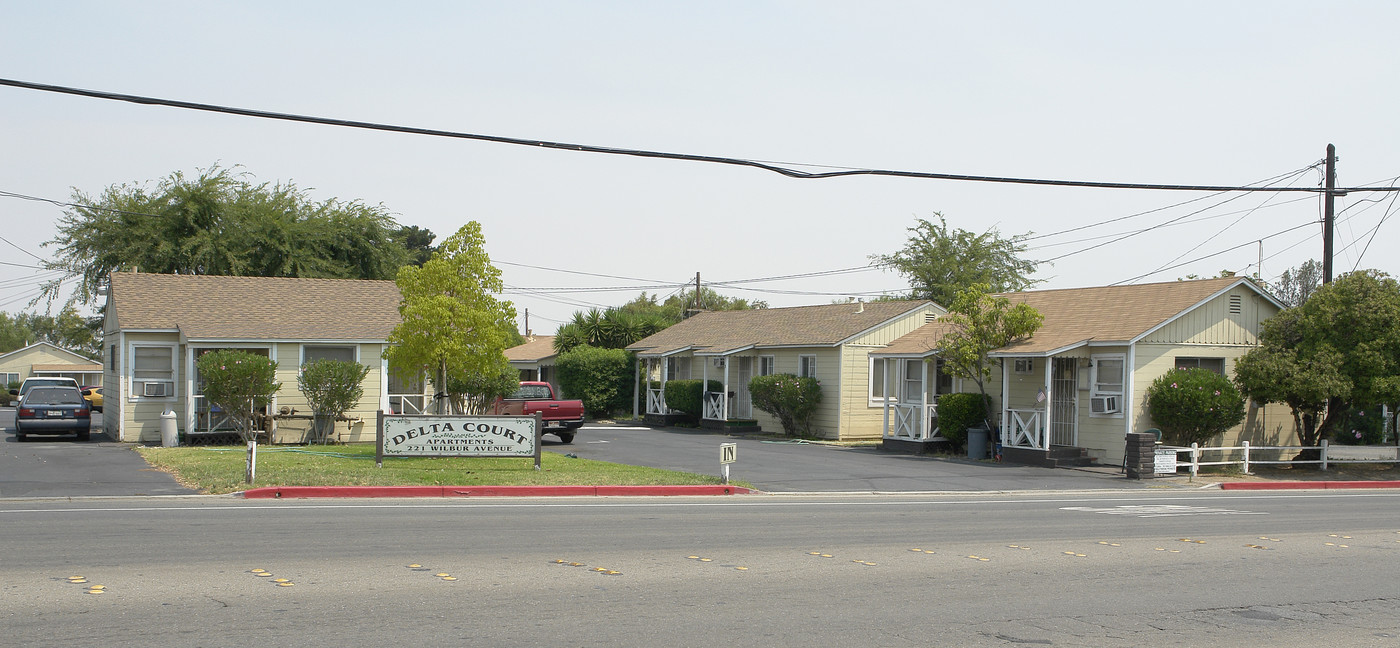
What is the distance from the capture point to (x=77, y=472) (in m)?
19.0

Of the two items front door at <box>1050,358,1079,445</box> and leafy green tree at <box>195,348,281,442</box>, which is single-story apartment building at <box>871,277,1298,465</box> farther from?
leafy green tree at <box>195,348,281,442</box>

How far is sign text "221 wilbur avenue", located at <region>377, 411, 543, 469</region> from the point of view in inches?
794

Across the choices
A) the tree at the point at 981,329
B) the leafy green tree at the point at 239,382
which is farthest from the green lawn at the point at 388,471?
the tree at the point at 981,329

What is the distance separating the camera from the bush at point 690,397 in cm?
3919

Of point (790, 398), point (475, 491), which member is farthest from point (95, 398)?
point (475, 491)

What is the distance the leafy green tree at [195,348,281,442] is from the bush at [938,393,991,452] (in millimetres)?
16454

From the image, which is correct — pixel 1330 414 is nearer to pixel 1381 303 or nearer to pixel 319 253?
pixel 1381 303

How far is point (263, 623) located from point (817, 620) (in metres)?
3.99

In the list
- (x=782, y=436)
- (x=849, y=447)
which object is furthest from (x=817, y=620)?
(x=782, y=436)

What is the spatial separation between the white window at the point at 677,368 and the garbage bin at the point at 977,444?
16205 millimetres

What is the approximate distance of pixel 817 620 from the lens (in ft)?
26.8

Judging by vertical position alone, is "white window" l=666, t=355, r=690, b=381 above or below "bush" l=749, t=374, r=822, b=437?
above

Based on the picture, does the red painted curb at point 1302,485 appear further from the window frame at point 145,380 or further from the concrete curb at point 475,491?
the window frame at point 145,380

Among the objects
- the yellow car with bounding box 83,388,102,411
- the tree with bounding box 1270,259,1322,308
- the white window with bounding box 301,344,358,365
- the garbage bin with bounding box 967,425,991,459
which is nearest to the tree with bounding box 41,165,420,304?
the yellow car with bounding box 83,388,102,411
